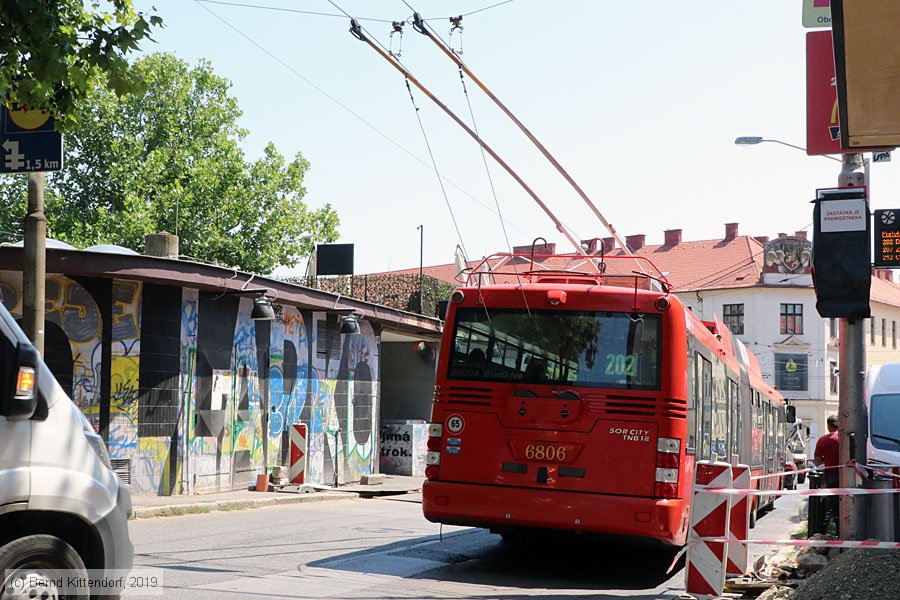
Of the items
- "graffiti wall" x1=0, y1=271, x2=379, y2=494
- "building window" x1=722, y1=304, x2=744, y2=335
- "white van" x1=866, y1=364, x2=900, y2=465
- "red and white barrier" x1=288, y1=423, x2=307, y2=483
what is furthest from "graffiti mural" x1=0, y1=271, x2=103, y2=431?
"building window" x1=722, y1=304, x2=744, y2=335

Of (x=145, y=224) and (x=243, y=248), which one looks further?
(x=243, y=248)

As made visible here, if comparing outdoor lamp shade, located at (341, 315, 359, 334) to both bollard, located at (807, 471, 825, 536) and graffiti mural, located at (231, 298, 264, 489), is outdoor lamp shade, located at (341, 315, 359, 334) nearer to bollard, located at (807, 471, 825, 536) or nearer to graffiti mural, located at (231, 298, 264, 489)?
graffiti mural, located at (231, 298, 264, 489)

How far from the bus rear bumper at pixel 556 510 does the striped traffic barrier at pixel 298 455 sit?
32.9 ft

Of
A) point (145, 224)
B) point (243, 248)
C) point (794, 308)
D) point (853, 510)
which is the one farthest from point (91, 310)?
point (794, 308)

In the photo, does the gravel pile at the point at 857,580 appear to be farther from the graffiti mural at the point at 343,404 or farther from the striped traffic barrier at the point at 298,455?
the graffiti mural at the point at 343,404

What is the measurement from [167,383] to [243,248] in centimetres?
3231

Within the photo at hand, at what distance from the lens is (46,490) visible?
17.6ft

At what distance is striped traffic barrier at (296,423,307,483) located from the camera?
67.8 ft

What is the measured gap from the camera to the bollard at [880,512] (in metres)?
10.3

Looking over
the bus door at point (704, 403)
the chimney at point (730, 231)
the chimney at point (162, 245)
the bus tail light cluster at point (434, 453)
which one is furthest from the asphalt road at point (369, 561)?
the chimney at point (730, 231)

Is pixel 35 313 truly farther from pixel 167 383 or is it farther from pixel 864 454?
pixel 864 454

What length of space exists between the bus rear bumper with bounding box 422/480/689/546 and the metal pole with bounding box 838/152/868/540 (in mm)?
1571

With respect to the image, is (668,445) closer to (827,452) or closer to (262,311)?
(827,452)

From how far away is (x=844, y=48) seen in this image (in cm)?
654
